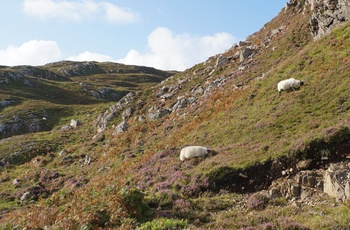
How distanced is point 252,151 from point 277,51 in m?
26.6

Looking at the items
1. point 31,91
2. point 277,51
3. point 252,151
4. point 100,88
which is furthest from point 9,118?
point 252,151

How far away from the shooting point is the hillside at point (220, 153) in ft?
45.5

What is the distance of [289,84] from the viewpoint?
2722cm

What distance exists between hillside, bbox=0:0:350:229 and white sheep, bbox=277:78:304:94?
0.85 m

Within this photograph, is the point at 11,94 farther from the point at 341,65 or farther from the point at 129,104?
the point at 341,65

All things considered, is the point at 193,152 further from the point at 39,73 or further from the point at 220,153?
the point at 39,73

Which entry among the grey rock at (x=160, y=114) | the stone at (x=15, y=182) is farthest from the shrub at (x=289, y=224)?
the stone at (x=15, y=182)

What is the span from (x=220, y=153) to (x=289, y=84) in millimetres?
10268

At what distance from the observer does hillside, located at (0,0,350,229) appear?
13875 millimetres

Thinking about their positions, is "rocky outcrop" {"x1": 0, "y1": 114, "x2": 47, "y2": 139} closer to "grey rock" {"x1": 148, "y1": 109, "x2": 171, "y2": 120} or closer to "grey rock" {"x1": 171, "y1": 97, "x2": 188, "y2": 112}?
"grey rock" {"x1": 148, "y1": 109, "x2": 171, "y2": 120}

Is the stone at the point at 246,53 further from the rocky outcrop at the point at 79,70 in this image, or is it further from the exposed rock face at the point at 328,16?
the rocky outcrop at the point at 79,70

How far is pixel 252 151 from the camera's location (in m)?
20.8

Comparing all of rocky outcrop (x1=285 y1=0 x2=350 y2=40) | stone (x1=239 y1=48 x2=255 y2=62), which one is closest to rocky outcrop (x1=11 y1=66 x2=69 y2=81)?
stone (x1=239 y1=48 x2=255 y2=62)

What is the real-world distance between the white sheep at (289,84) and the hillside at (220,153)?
0.85 metres
